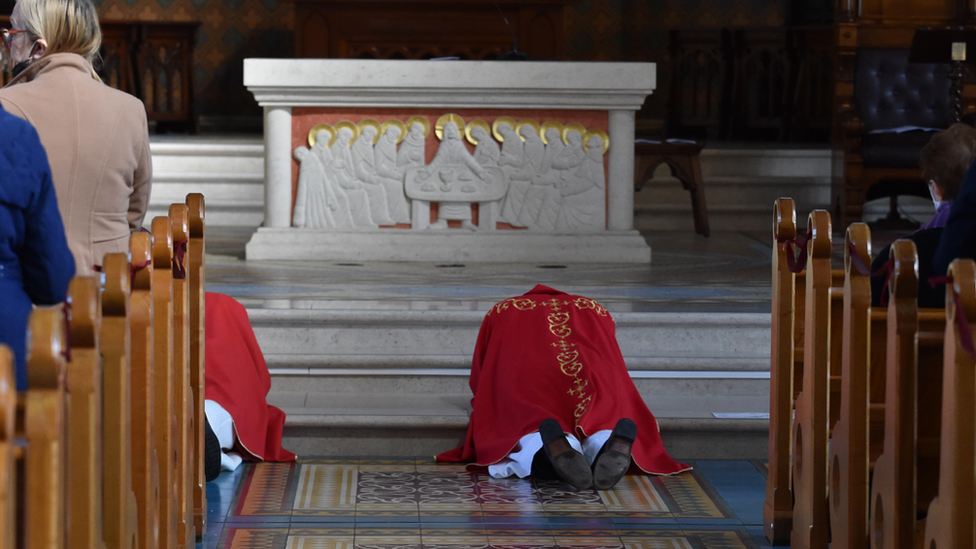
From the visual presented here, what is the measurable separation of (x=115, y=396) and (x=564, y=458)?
1.61m

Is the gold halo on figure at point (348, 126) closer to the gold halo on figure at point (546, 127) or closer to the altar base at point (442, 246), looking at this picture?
the altar base at point (442, 246)

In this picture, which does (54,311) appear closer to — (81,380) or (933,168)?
(81,380)

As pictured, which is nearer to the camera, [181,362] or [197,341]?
[181,362]

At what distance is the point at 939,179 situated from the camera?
109 inches

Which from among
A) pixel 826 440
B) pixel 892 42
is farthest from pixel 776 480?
pixel 892 42

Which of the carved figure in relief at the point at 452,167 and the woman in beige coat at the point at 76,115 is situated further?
the carved figure in relief at the point at 452,167

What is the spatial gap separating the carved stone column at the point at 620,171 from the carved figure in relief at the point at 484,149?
0.56 meters

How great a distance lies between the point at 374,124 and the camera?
5.54 meters

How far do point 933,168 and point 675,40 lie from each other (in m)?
6.70

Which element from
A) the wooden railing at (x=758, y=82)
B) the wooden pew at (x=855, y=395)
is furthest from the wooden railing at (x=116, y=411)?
the wooden railing at (x=758, y=82)

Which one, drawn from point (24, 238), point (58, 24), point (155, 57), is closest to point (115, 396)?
point (24, 238)

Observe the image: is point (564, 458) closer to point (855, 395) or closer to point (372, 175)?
point (855, 395)

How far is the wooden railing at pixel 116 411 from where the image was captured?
4.34 ft

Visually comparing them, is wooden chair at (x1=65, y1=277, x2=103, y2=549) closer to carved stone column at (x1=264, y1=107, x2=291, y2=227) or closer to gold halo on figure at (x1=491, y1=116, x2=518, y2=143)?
carved stone column at (x1=264, y1=107, x2=291, y2=227)
